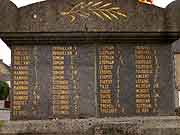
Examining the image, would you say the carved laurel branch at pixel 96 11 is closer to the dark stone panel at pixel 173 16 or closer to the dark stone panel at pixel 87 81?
the dark stone panel at pixel 87 81

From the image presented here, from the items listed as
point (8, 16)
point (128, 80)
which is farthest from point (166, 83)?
point (8, 16)

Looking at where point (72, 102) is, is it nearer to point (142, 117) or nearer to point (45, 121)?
point (45, 121)

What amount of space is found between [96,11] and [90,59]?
3.28 ft

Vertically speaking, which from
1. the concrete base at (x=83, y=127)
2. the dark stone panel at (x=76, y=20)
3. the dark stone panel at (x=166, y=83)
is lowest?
the concrete base at (x=83, y=127)

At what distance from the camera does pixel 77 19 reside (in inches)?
366

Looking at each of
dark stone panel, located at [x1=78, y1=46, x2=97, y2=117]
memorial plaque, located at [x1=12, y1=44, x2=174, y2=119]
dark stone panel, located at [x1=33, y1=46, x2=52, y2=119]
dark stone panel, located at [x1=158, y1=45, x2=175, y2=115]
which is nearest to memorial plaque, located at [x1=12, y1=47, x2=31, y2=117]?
memorial plaque, located at [x1=12, y1=44, x2=174, y2=119]

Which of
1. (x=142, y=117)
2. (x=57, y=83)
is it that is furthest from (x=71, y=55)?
(x=142, y=117)

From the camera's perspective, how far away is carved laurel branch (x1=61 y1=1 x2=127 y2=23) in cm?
930

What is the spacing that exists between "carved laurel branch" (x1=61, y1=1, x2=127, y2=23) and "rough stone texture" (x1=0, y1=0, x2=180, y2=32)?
0.07 metres

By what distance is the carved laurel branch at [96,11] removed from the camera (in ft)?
30.5

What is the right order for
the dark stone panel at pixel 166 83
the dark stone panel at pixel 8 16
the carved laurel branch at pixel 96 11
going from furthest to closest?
the dark stone panel at pixel 166 83, the carved laurel branch at pixel 96 11, the dark stone panel at pixel 8 16

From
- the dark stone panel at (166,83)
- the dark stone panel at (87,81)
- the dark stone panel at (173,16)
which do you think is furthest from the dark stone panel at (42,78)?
the dark stone panel at (173,16)

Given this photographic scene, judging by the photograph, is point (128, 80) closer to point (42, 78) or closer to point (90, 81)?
point (90, 81)

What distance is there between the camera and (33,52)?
9359 millimetres
